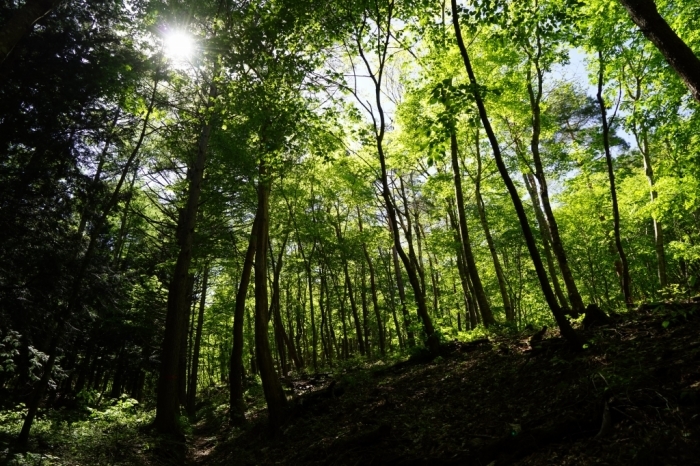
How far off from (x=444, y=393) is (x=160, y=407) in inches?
311

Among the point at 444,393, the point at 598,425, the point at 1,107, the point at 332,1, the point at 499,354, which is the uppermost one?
the point at 332,1

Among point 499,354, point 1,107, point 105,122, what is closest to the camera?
point 1,107

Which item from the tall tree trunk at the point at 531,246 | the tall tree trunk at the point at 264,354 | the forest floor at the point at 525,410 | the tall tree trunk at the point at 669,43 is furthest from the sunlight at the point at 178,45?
the forest floor at the point at 525,410

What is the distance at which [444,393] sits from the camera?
288 inches

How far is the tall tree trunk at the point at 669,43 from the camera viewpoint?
484 centimetres

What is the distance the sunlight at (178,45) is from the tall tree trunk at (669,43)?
8.92 metres

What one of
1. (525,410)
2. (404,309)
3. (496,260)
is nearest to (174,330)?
(525,410)

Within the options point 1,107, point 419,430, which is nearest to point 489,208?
point 419,430

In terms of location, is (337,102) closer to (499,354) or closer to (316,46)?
(316,46)

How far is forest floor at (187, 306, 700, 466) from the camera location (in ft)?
11.8

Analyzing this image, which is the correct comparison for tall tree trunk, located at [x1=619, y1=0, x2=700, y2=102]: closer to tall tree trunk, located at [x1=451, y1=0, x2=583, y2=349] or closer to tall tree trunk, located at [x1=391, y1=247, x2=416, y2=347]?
tall tree trunk, located at [x1=451, y1=0, x2=583, y2=349]

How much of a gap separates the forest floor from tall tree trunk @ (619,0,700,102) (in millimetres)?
3067

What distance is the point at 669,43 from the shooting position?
4973 millimetres

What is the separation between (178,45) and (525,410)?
11.0m
